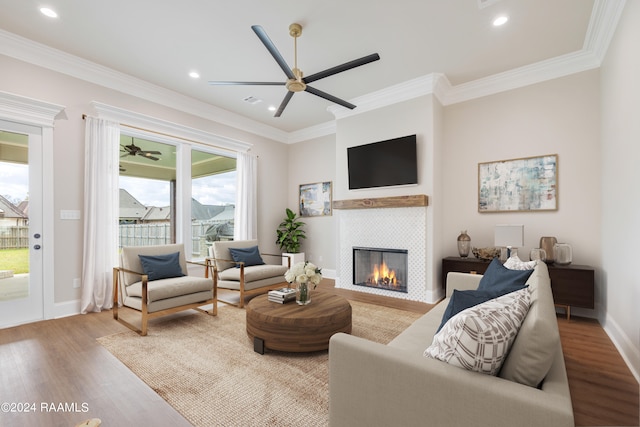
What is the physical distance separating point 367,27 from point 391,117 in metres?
1.74

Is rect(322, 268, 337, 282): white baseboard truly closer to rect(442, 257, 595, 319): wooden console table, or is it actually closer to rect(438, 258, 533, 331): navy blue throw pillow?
rect(442, 257, 595, 319): wooden console table

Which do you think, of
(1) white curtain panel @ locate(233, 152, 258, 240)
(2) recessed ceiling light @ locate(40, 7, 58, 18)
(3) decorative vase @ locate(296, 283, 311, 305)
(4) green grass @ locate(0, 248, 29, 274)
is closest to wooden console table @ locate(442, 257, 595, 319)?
(3) decorative vase @ locate(296, 283, 311, 305)

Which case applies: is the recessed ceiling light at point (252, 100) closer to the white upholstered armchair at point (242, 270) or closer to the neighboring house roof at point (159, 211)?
the neighboring house roof at point (159, 211)

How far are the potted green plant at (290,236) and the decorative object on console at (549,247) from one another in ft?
13.4

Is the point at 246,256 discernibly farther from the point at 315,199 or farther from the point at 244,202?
the point at 315,199

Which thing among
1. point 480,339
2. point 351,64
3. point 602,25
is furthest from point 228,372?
point 602,25

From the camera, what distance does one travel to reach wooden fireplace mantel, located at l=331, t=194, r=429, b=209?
4395mm

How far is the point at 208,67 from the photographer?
158 inches

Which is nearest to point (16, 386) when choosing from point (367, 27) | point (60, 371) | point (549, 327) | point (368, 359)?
point (60, 371)

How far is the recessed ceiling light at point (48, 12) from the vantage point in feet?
9.58

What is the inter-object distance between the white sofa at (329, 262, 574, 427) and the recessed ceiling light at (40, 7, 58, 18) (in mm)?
4018

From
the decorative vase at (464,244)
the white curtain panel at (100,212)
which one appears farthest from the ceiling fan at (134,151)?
the decorative vase at (464,244)

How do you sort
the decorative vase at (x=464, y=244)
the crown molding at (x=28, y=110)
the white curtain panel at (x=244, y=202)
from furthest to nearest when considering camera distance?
the white curtain panel at (x=244, y=202)
the decorative vase at (x=464, y=244)
the crown molding at (x=28, y=110)

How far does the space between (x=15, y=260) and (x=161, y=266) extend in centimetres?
154
